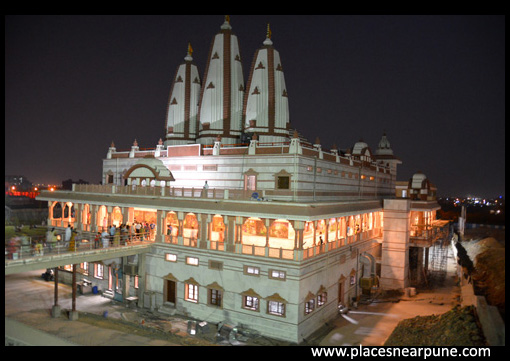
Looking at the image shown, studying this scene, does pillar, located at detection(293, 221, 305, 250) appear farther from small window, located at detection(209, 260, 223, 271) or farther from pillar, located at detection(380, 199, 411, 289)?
pillar, located at detection(380, 199, 411, 289)

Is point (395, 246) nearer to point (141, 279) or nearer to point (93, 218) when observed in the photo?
point (141, 279)

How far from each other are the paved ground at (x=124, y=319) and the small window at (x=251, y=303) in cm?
383

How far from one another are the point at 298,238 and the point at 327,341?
671 cm

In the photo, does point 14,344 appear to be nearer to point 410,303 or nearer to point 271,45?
point 410,303

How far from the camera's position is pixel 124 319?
26672 mm

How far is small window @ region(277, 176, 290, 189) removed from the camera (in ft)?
98.5

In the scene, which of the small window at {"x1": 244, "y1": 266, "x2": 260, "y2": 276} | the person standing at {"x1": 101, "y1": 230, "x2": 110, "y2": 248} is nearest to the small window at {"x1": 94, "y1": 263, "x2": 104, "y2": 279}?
the person standing at {"x1": 101, "y1": 230, "x2": 110, "y2": 248}

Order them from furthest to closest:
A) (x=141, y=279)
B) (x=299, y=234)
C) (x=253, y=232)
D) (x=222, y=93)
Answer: (x=222, y=93), (x=253, y=232), (x=141, y=279), (x=299, y=234)

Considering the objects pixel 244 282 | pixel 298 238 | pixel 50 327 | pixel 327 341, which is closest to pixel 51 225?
pixel 50 327

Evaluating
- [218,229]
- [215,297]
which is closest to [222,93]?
[218,229]

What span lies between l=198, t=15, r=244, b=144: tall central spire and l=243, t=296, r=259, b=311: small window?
56.1 feet

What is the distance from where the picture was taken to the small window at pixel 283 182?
30031 millimetres

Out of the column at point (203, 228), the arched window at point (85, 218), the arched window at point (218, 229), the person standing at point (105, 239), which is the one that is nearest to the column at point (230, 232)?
the column at point (203, 228)

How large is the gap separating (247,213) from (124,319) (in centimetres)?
1178
